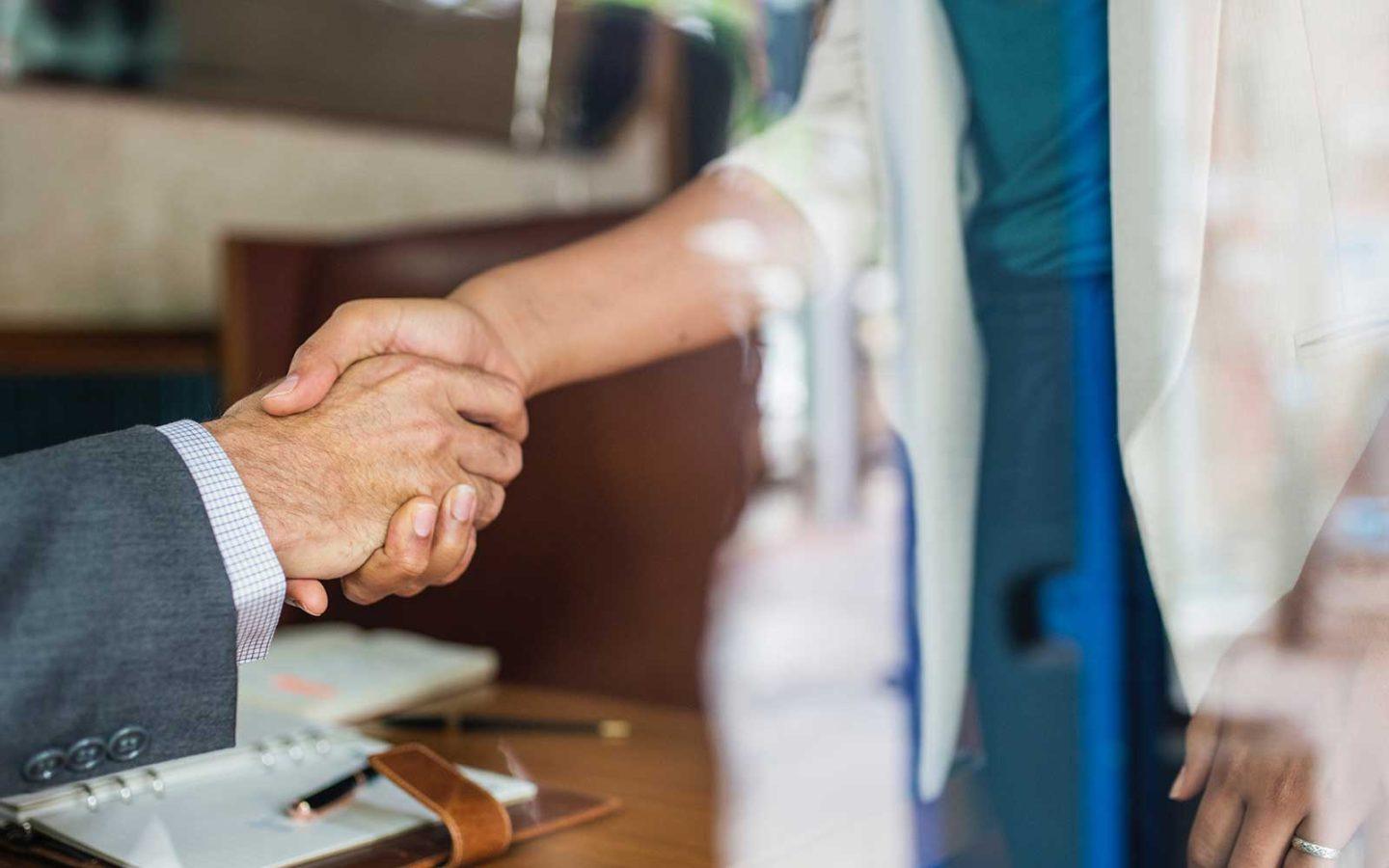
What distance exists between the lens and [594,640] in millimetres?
1105

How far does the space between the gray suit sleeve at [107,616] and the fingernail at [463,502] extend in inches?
7.8

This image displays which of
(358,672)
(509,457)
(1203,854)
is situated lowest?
(358,672)

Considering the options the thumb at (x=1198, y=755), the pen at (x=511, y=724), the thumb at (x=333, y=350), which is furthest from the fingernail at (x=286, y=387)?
the thumb at (x=1198, y=755)

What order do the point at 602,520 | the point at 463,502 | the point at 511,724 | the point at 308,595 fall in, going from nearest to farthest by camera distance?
the point at 308,595
the point at 463,502
the point at 511,724
the point at 602,520

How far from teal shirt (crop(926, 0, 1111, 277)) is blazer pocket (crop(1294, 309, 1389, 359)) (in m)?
0.11

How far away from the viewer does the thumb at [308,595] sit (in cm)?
61

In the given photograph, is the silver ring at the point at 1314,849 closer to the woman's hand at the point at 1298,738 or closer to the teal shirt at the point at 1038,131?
the woman's hand at the point at 1298,738

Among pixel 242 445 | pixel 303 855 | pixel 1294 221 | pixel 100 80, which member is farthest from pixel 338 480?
pixel 100 80

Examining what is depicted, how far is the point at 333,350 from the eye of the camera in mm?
696

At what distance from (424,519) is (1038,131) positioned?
15.5 inches

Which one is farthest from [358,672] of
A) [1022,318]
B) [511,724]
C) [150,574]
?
[1022,318]

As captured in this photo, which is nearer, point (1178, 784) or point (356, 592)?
point (1178, 784)

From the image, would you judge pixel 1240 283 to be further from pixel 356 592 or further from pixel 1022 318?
pixel 356 592

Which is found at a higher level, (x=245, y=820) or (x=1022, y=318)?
(x=1022, y=318)
